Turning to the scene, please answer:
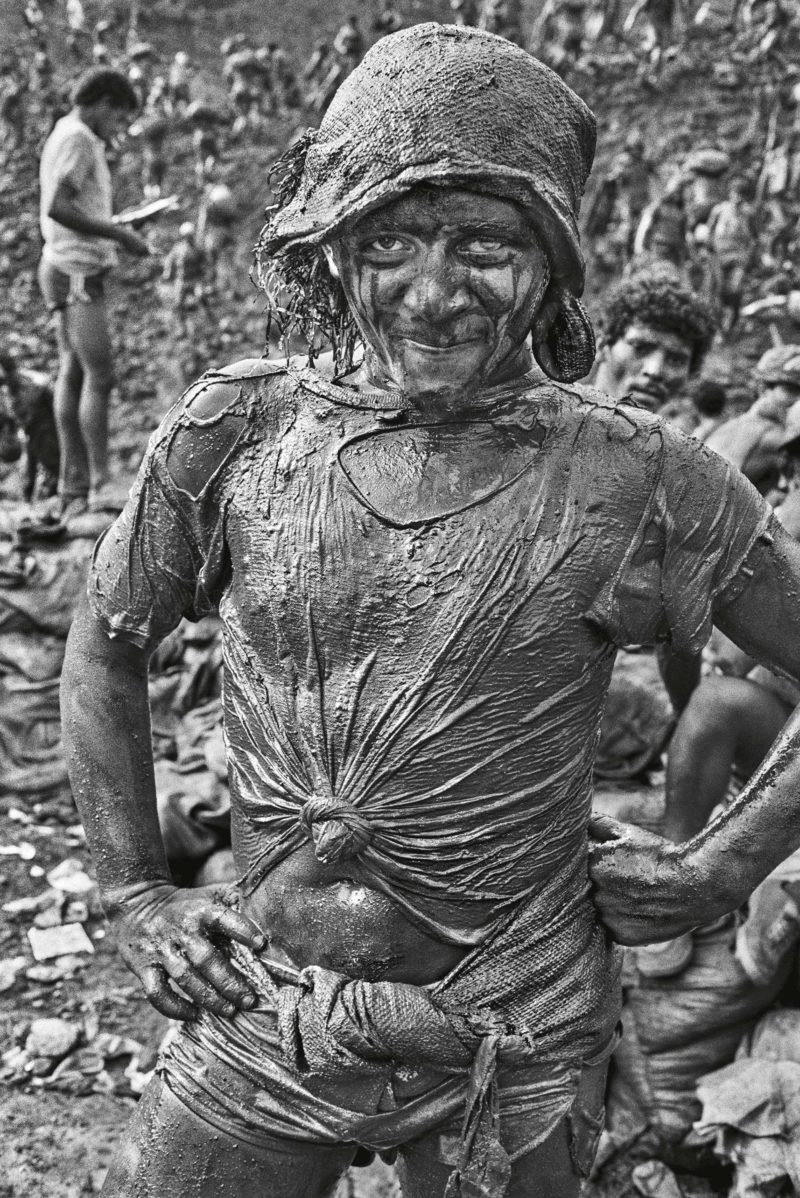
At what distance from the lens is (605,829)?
193cm

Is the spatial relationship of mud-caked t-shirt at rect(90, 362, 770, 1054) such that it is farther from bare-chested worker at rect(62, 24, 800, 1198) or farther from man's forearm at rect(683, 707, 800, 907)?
man's forearm at rect(683, 707, 800, 907)

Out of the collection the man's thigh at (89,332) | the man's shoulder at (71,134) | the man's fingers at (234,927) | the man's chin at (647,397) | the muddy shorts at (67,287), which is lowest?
the man's thigh at (89,332)

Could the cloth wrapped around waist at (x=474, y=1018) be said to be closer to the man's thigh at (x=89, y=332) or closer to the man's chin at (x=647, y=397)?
the man's chin at (x=647, y=397)

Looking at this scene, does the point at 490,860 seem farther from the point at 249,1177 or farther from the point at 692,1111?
the point at 692,1111

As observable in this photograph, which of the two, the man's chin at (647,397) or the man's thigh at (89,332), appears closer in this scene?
the man's chin at (647,397)

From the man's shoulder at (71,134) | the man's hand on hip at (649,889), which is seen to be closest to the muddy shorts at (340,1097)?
the man's hand on hip at (649,889)

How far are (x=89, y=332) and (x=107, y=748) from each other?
199 inches

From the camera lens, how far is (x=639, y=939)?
1.88 m

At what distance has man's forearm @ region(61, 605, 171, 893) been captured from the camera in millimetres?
1926

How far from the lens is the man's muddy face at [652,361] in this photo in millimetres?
4676

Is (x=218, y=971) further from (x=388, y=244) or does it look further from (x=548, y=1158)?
(x=388, y=244)

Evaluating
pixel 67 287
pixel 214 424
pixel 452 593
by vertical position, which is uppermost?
pixel 214 424

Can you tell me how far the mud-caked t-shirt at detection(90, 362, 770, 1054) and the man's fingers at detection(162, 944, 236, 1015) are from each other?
20 centimetres

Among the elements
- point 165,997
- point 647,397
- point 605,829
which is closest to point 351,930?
point 165,997
